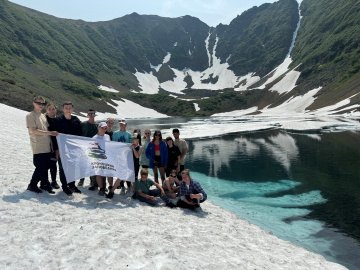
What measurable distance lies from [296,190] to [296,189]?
10.2 inches

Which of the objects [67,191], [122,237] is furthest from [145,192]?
[122,237]

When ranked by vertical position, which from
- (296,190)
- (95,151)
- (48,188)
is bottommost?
(296,190)

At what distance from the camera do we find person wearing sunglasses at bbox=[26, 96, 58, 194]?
9219 millimetres

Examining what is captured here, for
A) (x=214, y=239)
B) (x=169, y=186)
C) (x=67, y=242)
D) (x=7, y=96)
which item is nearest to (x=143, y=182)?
(x=169, y=186)

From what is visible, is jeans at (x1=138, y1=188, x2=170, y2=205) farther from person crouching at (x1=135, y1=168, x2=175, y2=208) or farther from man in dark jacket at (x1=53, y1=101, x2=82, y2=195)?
man in dark jacket at (x1=53, y1=101, x2=82, y2=195)

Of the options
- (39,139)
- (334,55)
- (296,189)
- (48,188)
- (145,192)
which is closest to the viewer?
(39,139)

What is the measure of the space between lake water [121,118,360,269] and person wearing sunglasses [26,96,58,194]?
9.73m

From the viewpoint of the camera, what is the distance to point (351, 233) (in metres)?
11.3

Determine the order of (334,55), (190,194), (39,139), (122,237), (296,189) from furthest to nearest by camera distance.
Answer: (334,55) < (296,189) < (190,194) < (39,139) < (122,237)

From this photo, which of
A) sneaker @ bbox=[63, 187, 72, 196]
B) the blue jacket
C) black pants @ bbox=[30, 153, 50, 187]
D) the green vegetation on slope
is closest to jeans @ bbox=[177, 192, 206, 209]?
the blue jacket

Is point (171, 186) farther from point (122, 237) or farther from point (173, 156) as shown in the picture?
point (122, 237)

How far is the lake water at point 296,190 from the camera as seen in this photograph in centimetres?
1118

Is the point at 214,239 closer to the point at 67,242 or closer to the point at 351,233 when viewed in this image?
the point at 67,242

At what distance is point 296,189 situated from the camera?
18203 mm
